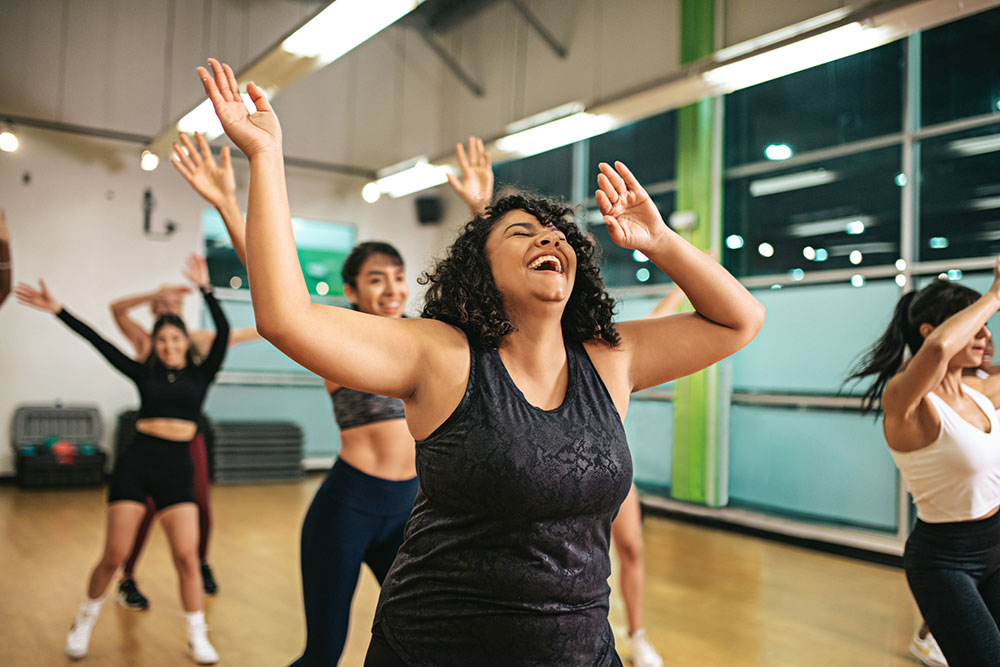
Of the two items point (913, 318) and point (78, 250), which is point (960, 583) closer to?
point (913, 318)

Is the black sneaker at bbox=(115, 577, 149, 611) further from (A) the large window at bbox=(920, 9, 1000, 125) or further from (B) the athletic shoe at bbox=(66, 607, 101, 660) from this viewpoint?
(A) the large window at bbox=(920, 9, 1000, 125)

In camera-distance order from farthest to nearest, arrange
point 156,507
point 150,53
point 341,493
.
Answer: point 150,53 → point 156,507 → point 341,493

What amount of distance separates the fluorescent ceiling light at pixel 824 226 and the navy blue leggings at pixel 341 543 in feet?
14.1

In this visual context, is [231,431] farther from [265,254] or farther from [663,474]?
[265,254]

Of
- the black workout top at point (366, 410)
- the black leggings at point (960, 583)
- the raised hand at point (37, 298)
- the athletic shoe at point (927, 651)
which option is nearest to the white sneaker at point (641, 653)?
the athletic shoe at point (927, 651)

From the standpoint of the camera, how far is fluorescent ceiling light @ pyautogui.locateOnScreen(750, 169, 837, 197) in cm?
579

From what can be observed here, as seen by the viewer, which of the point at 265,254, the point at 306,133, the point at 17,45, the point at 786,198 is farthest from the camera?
the point at 306,133

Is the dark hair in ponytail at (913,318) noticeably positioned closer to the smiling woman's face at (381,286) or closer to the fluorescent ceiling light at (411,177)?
the smiling woman's face at (381,286)

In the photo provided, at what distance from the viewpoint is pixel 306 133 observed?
352 inches

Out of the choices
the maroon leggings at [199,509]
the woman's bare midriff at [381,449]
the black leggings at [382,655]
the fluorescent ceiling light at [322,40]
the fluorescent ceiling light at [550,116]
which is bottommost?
the maroon leggings at [199,509]

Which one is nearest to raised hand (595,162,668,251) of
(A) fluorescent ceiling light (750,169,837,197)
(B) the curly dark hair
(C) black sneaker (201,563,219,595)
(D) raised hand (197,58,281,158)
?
(B) the curly dark hair

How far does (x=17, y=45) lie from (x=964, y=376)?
814 centimetres

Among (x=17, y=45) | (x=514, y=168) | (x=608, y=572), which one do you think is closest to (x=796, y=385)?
(x=514, y=168)

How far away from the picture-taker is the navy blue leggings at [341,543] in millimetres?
2090
